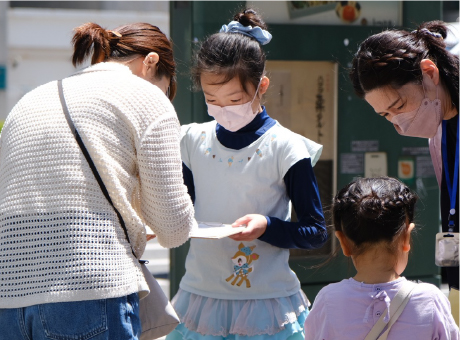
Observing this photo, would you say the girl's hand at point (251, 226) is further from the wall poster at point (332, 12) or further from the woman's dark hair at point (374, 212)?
the wall poster at point (332, 12)

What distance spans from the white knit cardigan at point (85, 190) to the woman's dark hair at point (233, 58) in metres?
0.69

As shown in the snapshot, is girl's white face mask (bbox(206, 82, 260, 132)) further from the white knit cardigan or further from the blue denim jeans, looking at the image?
the blue denim jeans

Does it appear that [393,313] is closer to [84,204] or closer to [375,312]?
[375,312]

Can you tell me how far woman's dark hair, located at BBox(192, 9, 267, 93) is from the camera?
2.64 metres

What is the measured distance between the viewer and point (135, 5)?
11.4m

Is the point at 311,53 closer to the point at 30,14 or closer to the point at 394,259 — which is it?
the point at 394,259

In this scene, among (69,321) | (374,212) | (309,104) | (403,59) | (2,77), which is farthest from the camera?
(2,77)

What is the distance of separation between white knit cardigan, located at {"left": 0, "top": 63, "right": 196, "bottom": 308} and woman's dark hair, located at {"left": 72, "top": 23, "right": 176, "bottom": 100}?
184 mm

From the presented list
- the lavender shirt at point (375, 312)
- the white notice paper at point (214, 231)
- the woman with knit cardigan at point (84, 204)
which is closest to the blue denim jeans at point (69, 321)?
the woman with knit cardigan at point (84, 204)

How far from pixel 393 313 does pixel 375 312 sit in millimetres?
50

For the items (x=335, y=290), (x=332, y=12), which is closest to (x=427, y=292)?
(x=335, y=290)

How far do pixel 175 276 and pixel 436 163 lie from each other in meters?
2.34

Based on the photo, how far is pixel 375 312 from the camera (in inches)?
77.3

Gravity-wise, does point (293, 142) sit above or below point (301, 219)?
above
